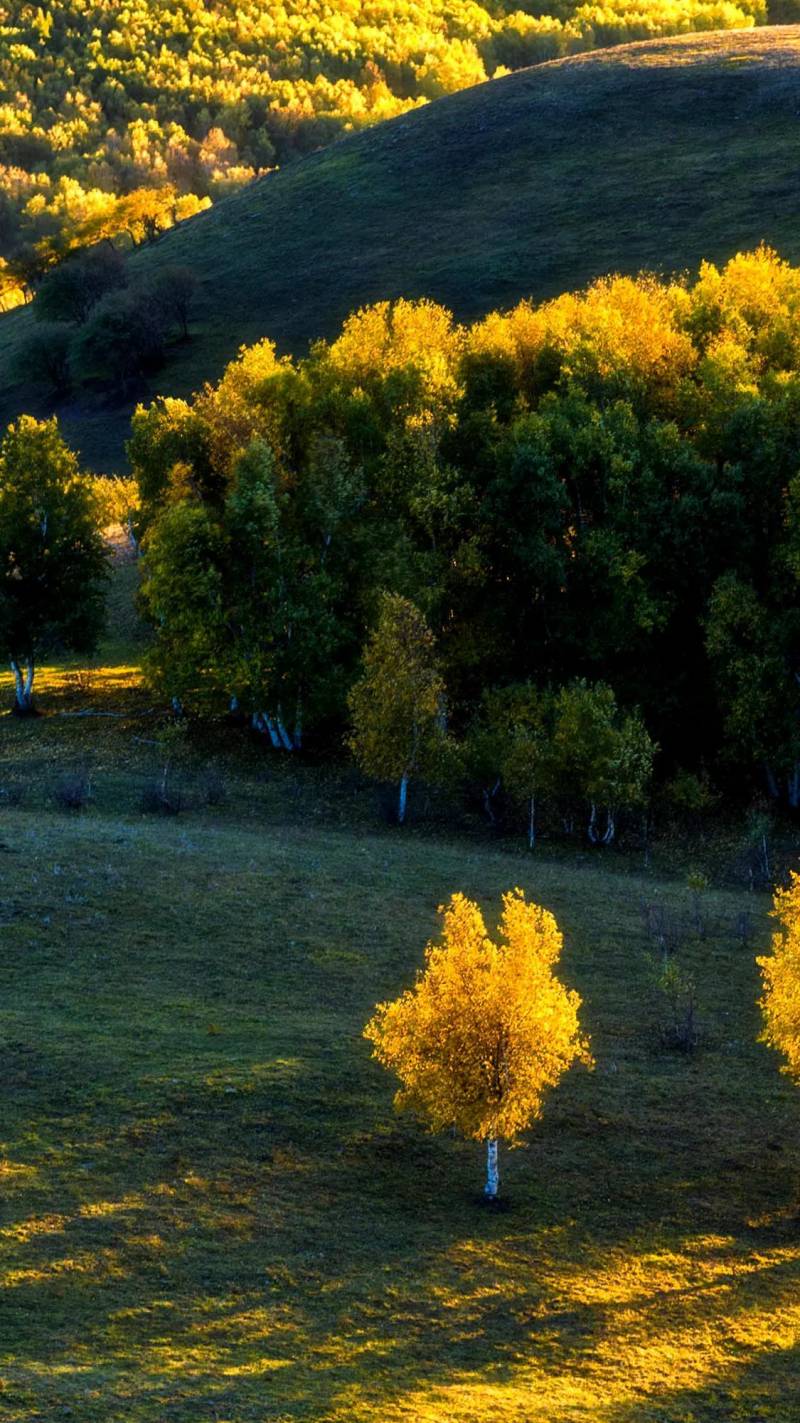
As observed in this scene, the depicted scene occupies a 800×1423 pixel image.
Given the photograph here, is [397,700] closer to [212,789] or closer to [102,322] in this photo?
[212,789]

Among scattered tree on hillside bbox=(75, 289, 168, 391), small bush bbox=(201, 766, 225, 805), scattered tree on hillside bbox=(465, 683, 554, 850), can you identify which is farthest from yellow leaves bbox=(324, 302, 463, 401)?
scattered tree on hillside bbox=(75, 289, 168, 391)

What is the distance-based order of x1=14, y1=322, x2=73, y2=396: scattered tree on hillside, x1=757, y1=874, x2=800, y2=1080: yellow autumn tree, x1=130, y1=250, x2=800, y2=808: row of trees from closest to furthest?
x1=757, y1=874, x2=800, y2=1080: yellow autumn tree, x1=130, y1=250, x2=800, y2=808: row of trees, x1=14, y1=322, x2=73, y2=396: scattered tree on hillside

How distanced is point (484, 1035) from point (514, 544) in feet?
110

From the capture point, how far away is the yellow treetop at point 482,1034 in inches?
1008

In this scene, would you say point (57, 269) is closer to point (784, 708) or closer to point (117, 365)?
point (117, 365)

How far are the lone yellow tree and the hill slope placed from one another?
83.9 meters

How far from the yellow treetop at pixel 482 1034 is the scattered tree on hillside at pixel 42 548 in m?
38.8

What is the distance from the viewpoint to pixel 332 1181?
2570cm

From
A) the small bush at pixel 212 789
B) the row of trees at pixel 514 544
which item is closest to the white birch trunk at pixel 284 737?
the row of trees at pixel 514 544

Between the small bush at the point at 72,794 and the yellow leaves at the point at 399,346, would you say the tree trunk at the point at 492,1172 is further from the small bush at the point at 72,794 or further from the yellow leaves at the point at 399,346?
the yellow leaves at the point at 399,346

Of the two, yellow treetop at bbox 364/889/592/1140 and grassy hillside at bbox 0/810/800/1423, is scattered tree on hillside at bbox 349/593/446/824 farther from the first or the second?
yellow treetop at bbox 364/889/592/1140

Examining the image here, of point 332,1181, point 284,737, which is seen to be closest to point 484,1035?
point 332,1181

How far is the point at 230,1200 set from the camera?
80.3ft

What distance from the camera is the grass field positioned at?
20094mm
